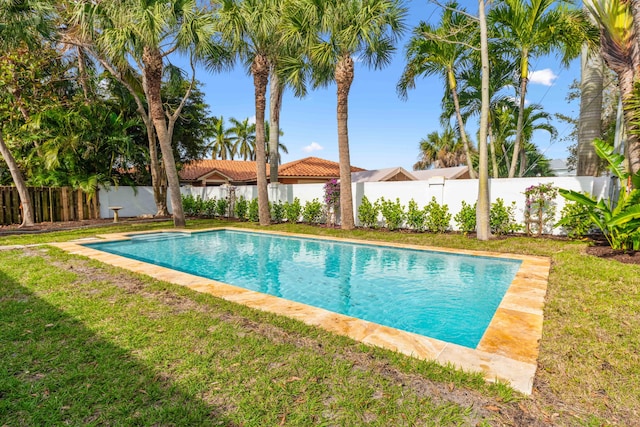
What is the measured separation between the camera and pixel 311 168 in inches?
1025

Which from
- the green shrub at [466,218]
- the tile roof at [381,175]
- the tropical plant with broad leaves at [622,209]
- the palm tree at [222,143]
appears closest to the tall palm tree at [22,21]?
the tile roof at [381,175]

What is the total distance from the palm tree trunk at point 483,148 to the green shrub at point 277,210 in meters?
9.14

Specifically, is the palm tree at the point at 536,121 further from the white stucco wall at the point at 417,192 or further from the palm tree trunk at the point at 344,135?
the palm tree trunk at the point at 344,135

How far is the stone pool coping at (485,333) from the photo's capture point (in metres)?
2.99

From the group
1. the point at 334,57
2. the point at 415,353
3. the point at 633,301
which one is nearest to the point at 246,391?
the point at 415,353

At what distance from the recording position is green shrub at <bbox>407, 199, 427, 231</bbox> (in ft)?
39.7

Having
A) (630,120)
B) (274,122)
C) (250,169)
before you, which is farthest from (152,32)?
(250,169)

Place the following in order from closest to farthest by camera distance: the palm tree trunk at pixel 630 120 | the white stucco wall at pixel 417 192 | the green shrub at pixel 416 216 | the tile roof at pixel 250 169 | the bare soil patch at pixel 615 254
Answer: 1. the bare soil patch at pixel 615 254
2. the palm tree trunk at pixel 630 120
3. the white stucco wall at pixel 417 192
4. the green shrub at pixel 416 216
5. the tile roof at pixel 250 169

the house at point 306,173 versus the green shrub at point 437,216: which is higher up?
the house at point 306,173

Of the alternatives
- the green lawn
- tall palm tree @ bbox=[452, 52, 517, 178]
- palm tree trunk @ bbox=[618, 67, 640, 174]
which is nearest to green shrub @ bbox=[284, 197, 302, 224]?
tall palm tree @ bbox=[452, 52, 517, 178]

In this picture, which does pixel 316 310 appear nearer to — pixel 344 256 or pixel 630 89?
pixel 344 256

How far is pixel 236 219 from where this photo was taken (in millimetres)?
18219

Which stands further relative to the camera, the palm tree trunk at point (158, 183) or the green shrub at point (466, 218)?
the palm tree trunk at point (158, 183)

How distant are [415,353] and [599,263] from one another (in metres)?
5.65
